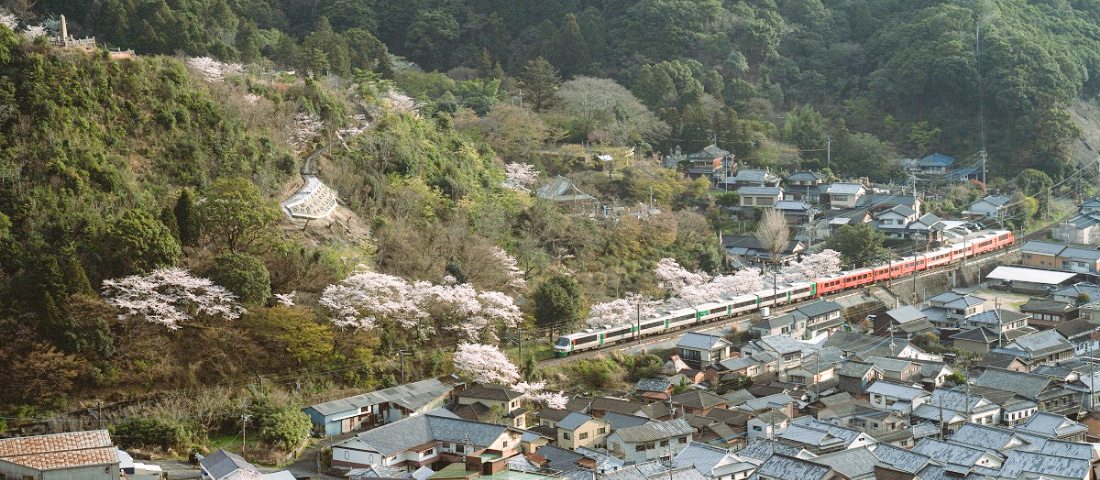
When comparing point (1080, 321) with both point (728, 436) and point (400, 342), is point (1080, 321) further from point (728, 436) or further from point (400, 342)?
point (400, 342)

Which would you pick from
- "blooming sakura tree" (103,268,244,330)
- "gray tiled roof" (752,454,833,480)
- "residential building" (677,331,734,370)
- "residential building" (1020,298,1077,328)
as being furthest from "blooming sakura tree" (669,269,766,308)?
"blooming sakura tree" (103,268,244,330)

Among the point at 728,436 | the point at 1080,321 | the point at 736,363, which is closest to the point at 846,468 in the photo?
the point at 728,436

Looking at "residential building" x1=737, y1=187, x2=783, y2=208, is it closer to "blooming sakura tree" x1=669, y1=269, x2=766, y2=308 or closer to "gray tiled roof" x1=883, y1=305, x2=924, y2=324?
"blooming sakura tree" x1=669, y1=269, x2=766, y2=308

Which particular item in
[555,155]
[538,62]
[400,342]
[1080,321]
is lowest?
[1080,321]

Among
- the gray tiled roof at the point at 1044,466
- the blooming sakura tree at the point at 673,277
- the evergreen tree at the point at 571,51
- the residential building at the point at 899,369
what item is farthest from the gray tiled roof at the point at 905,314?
the evergreen tree at the point at 571,51

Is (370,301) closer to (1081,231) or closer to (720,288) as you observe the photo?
(720,288)
